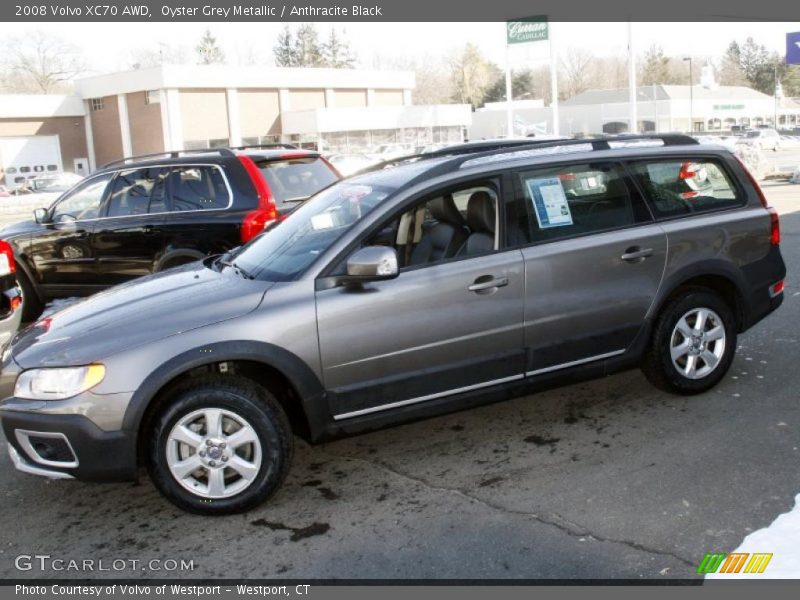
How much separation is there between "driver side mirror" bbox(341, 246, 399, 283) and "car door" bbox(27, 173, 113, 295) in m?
5.19

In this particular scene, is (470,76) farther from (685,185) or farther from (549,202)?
(549,202)

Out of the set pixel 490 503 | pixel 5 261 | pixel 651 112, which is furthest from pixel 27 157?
pixel 490 503

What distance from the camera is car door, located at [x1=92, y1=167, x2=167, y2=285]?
26.2ft

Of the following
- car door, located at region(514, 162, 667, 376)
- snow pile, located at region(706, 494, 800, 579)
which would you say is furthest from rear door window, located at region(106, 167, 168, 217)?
snow pile, located at region(706, 494, 800, 579)

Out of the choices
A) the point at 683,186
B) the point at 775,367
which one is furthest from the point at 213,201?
the point at 775,367

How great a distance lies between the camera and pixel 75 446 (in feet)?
12.3

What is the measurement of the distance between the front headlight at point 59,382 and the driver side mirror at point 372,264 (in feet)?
4.30

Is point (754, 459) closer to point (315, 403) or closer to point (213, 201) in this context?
point (315, 403)

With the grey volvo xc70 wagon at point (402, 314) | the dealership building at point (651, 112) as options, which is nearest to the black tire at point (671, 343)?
the grey volvo xc70 wagon at point (402, 314)

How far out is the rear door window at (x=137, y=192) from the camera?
8055 millimetres

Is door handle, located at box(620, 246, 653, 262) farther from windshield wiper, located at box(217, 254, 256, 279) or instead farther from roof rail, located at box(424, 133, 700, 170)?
windshield wiper, located at box(217, 254, 256, 279)

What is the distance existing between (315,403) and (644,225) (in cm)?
242

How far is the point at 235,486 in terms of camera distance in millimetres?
3941

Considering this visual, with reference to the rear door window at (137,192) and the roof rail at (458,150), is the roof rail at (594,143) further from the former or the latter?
the rear door window at (137,192)
